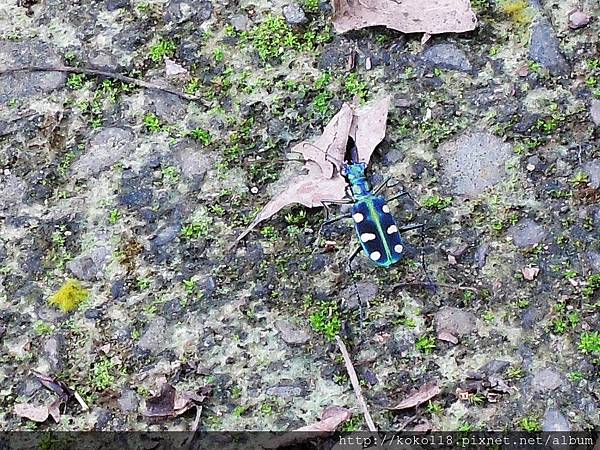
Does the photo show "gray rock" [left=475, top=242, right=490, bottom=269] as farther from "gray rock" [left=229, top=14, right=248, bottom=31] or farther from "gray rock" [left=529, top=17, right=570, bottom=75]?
"gray rock" [left=229, top=14, right=248, bottom=31]

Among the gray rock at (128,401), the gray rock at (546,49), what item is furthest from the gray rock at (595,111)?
the gray rock at (128,401)

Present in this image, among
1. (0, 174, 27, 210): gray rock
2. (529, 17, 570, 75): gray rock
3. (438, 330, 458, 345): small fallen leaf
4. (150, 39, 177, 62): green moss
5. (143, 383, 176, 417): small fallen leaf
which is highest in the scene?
(529, 17, 570, 75): gray rock

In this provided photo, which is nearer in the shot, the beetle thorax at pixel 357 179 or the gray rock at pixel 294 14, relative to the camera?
the beetle thorax at pixel 357 179


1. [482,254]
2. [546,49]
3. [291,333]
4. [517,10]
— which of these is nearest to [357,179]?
[482,254]

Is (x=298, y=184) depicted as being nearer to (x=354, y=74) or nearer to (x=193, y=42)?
(x=354, y=74)

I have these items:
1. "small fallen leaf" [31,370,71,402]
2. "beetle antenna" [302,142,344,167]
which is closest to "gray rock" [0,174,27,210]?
"small fallen leaf" [31,370,71,402]

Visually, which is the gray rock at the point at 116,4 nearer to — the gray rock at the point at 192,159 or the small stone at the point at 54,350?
the gray rock at the point at 192,159
